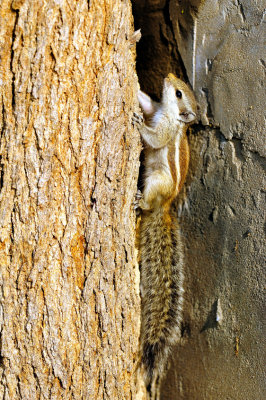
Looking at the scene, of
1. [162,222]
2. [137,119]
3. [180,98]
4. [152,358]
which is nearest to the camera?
[137,119]

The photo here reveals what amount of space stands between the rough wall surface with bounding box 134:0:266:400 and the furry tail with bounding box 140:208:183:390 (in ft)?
0.70

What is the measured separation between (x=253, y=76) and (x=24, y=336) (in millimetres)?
1861

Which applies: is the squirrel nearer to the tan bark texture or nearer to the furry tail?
the furry tail

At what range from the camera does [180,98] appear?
3.42 metres

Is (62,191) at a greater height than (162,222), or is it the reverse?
(162,222)

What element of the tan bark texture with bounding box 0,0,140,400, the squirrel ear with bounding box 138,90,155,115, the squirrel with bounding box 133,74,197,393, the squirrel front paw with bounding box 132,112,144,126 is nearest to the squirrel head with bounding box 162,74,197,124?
the squirrel with bounding box 133,74,197,393

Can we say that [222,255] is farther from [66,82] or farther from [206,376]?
[66,82]

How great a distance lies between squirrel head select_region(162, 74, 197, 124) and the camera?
11.1 feet

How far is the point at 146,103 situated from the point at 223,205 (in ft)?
2.97

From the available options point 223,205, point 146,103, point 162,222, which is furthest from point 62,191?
point 146,103

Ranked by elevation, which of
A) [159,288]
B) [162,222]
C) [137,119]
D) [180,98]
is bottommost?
[159,288]

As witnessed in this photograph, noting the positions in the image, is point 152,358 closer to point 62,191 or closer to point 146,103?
point 62,191

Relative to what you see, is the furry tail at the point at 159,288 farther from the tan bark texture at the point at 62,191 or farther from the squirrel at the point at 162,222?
the tan bark texture at the point at 62,191

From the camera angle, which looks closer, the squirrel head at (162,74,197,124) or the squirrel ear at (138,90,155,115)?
the squirrel head at (162,74,197,124)
